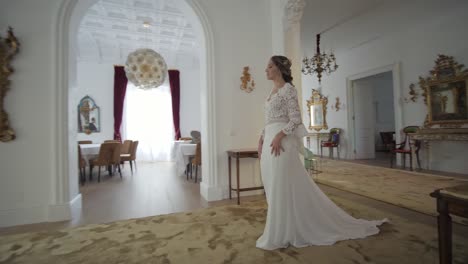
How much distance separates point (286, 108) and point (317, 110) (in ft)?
27.5

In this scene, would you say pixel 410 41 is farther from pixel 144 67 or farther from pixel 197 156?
pixel 144 67

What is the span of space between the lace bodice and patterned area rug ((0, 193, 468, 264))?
3.64 ft

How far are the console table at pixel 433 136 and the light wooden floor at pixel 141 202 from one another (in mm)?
3332

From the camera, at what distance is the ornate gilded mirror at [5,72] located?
2979 millimetres

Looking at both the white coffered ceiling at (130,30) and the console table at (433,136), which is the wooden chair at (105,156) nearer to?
the white coffered ceiling at (130,30)

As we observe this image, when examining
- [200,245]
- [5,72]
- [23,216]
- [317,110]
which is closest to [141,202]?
[23,216]

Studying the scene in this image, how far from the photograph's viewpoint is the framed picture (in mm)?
8719

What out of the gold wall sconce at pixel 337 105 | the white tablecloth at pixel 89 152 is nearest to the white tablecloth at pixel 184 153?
the white tablecloth at pixel 89 152

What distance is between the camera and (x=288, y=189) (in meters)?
2.10

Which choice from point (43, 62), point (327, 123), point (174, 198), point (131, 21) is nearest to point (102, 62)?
point (131, 21)

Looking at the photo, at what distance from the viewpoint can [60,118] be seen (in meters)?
3.19

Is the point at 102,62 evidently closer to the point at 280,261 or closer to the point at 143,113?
the point at 143,113

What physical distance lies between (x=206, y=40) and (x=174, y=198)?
8.89 ft

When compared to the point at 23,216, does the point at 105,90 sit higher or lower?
higher
